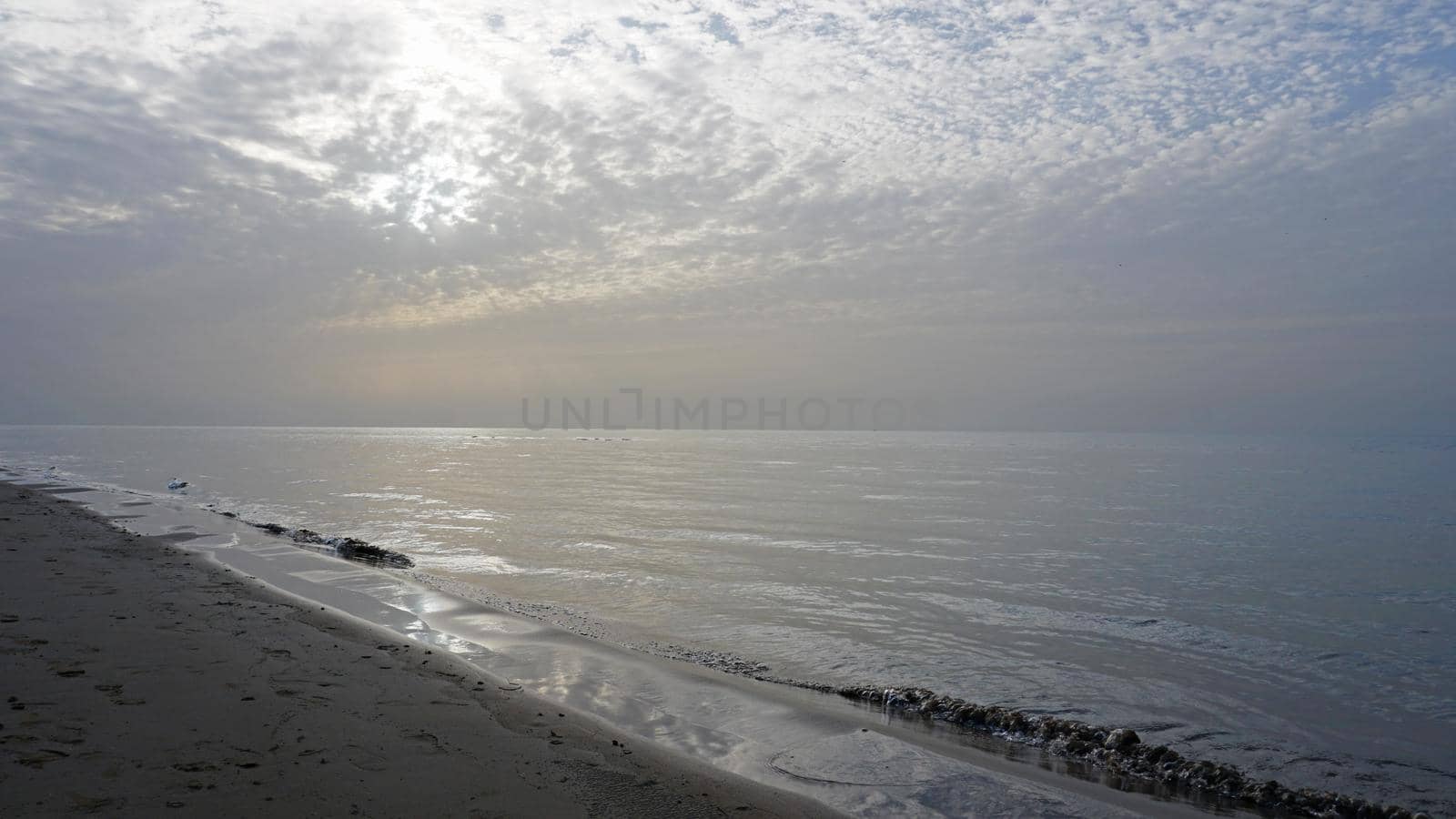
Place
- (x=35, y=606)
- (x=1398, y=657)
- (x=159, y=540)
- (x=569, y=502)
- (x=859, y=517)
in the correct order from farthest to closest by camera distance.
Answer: (x=569, y=502)
(x=859, y=517)
(x=159, y=540)
(x=1398, y=657)
(x=35, y=606)

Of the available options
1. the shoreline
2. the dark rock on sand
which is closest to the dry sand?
the shoreline

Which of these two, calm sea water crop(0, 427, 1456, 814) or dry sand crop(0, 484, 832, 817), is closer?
dry sand crop(0, 484, 832, 817)

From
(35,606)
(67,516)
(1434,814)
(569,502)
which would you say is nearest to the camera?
(1434,814)

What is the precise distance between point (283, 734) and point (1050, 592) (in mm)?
15467

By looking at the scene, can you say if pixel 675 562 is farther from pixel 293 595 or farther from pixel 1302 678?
pixel 1302 678

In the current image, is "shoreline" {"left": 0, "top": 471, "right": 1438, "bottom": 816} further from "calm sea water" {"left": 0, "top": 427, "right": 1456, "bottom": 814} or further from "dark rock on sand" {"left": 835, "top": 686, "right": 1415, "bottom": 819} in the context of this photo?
"calm sea water" {"left": 0, "top": 427, "right": 1456, "bottom": 814}

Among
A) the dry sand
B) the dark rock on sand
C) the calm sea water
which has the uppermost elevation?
the dry sand

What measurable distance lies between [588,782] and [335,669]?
4.34m

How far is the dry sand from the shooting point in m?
5.33

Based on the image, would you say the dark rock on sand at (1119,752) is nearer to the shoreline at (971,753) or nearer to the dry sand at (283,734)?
the shoreline at (971,753)

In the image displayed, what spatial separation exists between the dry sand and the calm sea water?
180 inches

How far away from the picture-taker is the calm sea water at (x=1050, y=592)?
9.77 m

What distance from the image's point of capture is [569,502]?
36.8 m

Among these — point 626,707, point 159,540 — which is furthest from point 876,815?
point 159,540
